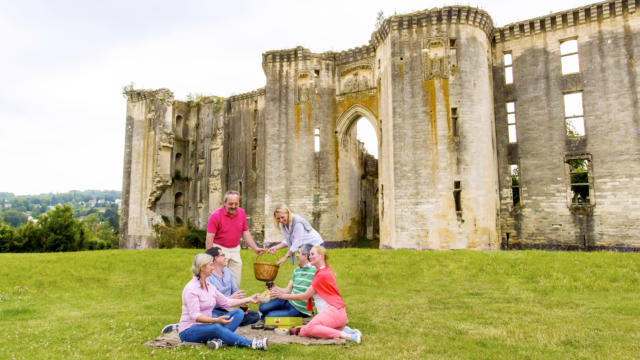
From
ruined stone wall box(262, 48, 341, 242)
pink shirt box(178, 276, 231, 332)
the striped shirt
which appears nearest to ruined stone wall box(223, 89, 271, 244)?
ruined stone wall box(262, 48, 341, 242)

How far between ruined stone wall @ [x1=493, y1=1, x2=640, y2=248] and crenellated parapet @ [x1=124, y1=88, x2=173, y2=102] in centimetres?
2459

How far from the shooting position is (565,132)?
20.7 metres

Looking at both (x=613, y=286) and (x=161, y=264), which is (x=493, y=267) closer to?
(x=613, y=286)

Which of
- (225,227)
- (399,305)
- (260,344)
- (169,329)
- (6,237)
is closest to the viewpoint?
(260,344)

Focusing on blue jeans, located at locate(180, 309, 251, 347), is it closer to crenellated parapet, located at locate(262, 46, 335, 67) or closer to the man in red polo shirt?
the man in red polo shirt

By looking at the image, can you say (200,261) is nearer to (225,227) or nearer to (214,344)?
(214,344)

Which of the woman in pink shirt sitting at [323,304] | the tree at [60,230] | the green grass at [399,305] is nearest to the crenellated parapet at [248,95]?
the tree at [60,230]

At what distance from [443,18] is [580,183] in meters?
10.6

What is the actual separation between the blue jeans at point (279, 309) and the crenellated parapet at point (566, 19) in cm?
2176

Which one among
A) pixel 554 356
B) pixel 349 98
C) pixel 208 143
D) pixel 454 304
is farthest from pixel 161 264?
pixel 208 143

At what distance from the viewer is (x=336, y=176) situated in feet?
85.9

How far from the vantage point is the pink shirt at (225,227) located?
24.8ft

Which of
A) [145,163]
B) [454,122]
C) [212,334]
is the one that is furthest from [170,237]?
[212,334]

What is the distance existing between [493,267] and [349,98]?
621 inches
